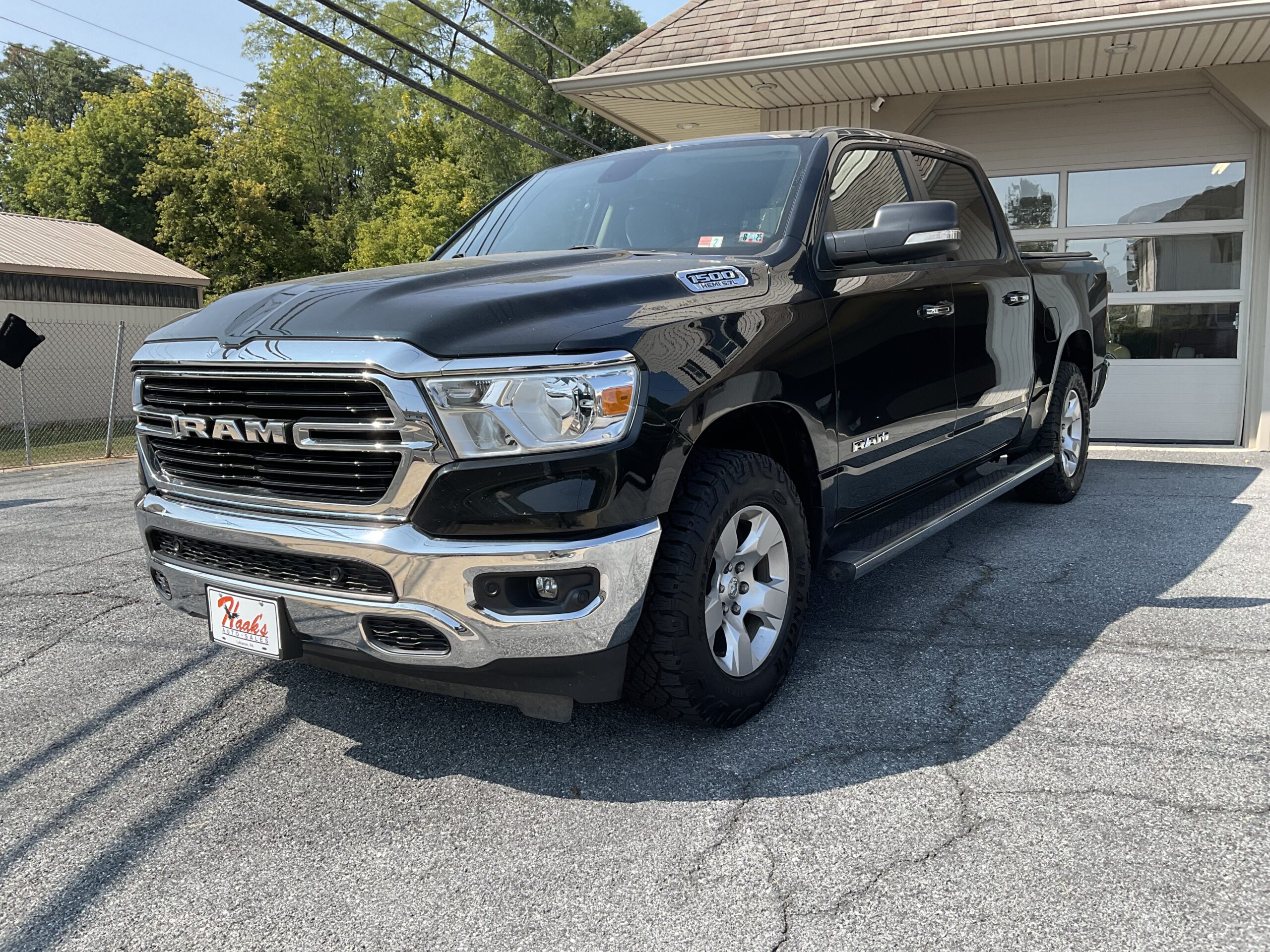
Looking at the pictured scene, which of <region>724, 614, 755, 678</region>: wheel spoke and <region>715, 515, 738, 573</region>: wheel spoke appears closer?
<region>715, 515, 738, 573</region>: wheel spoke

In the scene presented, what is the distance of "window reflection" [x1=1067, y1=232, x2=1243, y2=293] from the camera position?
9.54m

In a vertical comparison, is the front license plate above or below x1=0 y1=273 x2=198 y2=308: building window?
below

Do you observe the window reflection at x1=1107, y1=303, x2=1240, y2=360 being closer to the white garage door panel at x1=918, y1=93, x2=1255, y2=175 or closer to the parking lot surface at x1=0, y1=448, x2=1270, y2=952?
the white garage door panel at x1=918, y1=93, x2=1255, y2=175

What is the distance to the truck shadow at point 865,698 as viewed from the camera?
292 centimetres

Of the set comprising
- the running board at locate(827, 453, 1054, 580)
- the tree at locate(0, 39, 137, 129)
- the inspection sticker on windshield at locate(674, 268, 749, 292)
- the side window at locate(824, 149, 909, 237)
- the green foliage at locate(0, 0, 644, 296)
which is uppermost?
the tree at locate(0, 39, 137, 129)

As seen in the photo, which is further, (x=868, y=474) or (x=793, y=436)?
(x=868, y=474)

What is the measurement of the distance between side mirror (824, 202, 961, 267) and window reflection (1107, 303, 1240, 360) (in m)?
7.29

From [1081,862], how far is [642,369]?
1586 millimetres

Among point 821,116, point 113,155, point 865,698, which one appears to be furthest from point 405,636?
point 113,155

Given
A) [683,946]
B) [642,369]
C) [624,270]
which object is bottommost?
[683,946]

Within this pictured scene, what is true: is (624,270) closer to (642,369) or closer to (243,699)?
(642,369)

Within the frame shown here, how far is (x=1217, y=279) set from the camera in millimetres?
9586

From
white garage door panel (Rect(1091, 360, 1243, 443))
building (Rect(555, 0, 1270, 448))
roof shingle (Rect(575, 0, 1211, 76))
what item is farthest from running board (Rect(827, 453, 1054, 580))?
white garage door panel (Rect(1091, 360, 1243, 443))

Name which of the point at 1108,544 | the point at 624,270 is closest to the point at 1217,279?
the point at 1108,544
